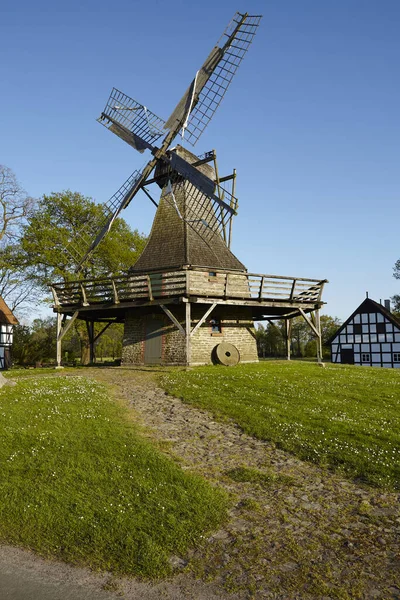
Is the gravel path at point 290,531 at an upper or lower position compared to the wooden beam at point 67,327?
lower

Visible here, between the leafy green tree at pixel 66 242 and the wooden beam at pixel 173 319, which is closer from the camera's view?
the wooden beam at pixel 173 319

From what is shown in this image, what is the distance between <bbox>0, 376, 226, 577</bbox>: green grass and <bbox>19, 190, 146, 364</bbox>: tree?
3050 centimetres

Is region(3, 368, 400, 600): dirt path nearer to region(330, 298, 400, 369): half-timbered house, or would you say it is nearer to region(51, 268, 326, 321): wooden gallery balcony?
region(51, 268, 326, 321): wooden gallery balcony

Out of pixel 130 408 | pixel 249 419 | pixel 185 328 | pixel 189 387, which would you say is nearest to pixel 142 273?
pixel 185 328

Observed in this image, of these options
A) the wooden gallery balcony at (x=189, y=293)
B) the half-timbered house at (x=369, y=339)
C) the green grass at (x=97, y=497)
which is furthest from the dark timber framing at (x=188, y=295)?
the half-timbered house at (x=369, y=339)

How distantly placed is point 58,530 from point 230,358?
62.5 feet

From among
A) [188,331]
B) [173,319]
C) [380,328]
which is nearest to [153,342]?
[173,319]

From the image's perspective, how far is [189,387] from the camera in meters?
18.2

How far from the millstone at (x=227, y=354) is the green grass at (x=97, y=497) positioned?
44.0 feet

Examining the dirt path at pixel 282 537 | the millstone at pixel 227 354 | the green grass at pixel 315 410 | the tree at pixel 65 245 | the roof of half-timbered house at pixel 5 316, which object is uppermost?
the tree at pixel 65 245

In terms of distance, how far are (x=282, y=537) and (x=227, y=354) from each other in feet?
62.3

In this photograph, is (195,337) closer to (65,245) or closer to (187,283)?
(187,283)

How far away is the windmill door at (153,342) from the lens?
26.2 m

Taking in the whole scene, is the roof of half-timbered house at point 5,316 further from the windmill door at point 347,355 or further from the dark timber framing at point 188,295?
the windmill door at point 347,355
